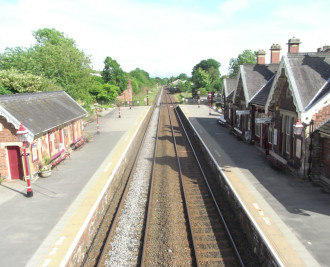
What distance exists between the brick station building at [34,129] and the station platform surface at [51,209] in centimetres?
94

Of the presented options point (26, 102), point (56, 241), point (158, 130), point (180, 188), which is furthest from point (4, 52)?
point (56, 241)

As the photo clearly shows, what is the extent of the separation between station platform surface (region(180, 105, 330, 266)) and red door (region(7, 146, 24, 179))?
425 inches

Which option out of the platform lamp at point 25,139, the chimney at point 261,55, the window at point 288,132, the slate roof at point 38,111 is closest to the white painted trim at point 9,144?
the slate roof at point 38,111

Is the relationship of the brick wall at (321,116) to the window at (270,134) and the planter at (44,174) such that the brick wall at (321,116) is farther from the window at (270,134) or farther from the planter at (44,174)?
the planter at (44,174)

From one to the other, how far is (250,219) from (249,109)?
16.0 metres

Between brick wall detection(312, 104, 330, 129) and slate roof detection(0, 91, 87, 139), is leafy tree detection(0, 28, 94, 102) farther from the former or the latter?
brick wall detection(312, 104, 330, 129)

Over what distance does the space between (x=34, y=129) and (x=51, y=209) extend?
5.96 meters

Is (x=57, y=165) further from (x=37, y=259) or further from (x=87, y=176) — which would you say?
(x=37, y=259)

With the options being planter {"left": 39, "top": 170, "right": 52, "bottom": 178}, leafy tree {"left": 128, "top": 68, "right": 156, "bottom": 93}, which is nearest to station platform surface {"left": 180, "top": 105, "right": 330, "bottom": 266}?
planter {"left": 39, "top": 170, "right": 52, "bottom": 178}

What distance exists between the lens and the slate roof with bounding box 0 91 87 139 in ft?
52.5

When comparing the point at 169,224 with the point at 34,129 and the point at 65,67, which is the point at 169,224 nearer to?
the point at 34,129

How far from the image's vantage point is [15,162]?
53.2ft

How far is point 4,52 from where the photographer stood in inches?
1813

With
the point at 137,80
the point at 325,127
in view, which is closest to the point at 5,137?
the point at 325,127
